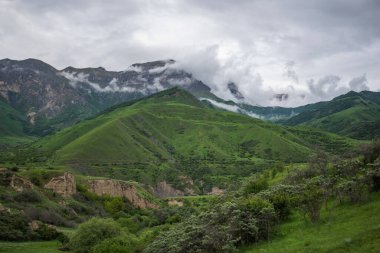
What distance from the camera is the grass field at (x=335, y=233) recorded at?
105 ft

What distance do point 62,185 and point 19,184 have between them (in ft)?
69.2

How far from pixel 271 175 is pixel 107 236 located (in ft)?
145

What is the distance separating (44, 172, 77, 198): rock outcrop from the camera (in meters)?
120

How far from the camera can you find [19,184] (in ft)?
336

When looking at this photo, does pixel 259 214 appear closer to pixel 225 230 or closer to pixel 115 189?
pixel 225 230

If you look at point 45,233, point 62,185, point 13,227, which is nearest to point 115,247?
point 45,233

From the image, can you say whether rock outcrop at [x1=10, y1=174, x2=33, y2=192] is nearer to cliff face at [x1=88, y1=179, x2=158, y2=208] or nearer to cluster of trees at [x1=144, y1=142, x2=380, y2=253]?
cliff face at [x1=88, y1=179, x2=158, y2=208]

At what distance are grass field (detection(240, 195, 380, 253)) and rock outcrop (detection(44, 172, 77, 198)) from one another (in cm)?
8666

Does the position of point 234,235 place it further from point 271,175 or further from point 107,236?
point 271,175

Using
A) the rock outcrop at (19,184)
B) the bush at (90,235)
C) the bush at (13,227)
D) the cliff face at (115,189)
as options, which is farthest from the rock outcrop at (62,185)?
the bush at (90,235)

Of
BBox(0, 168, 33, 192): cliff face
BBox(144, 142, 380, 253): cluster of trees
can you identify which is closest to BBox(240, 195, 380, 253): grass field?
BBox(144, 142, 380, 253): cluster of trees

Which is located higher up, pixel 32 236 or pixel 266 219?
pixel 266 219

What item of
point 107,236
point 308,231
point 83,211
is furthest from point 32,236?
point 308,231

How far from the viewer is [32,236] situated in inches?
2921
